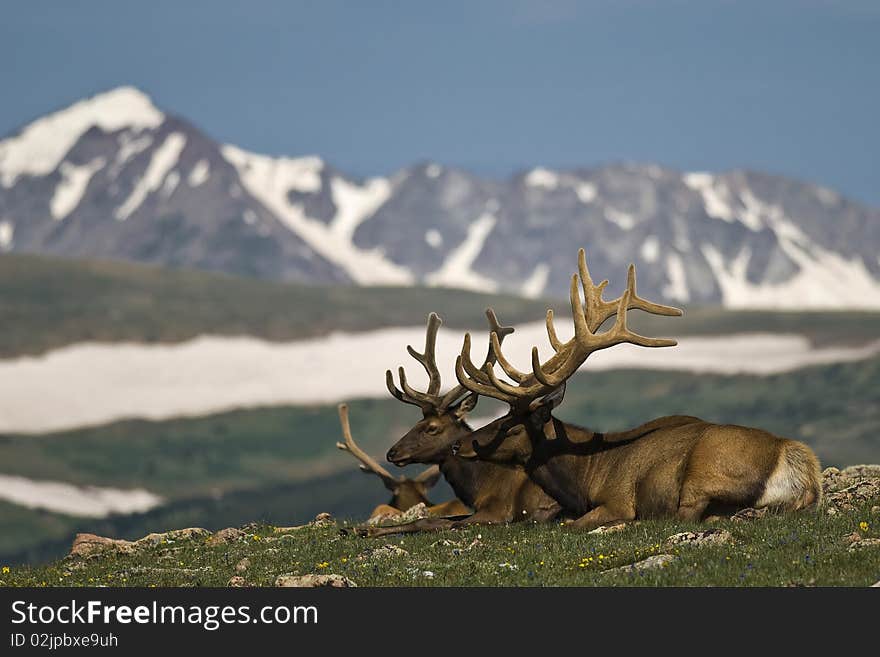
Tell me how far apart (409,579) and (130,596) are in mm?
3211

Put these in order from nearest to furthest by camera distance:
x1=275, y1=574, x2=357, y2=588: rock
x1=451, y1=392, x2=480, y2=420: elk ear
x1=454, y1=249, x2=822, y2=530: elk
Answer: x1=275, y1=574, x2=357, y2=588: rock → x1=454, y1=249, x2=822, y2=530: elk → x1=451, y1=392, x2=480, y2=420: elk ear

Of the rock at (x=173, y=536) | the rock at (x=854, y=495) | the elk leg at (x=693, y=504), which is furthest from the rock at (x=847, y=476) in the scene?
the rock at (x=173, y=536)

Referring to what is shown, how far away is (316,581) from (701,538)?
4.78m

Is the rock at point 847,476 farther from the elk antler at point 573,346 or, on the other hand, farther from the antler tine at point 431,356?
the antler tine at point 431,356

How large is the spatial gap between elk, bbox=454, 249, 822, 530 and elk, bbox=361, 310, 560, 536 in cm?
26

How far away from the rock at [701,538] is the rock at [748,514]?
65.9 inches

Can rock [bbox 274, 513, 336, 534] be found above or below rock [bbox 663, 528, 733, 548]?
above

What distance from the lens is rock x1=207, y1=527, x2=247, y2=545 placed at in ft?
89.4

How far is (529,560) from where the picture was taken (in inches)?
799

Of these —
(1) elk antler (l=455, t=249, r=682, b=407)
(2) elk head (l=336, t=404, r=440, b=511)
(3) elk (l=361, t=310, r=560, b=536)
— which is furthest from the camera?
(2) elk head (l=336, t=404, r=440, b=511)

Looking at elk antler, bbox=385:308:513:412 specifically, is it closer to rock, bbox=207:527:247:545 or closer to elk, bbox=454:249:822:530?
elk, bbox=454:249:822:530

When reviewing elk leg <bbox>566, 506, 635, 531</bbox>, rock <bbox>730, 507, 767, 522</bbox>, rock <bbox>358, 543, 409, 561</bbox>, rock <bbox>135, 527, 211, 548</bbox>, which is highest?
rock <bbox>135, 527, 211, 548</bbox>

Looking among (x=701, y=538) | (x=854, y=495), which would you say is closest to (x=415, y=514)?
(x=854, y=495)

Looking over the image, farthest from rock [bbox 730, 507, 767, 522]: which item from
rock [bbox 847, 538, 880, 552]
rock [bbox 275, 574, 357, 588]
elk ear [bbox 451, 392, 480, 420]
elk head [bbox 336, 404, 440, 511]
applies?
elk head [bbox 336, 404, 440, 511]
